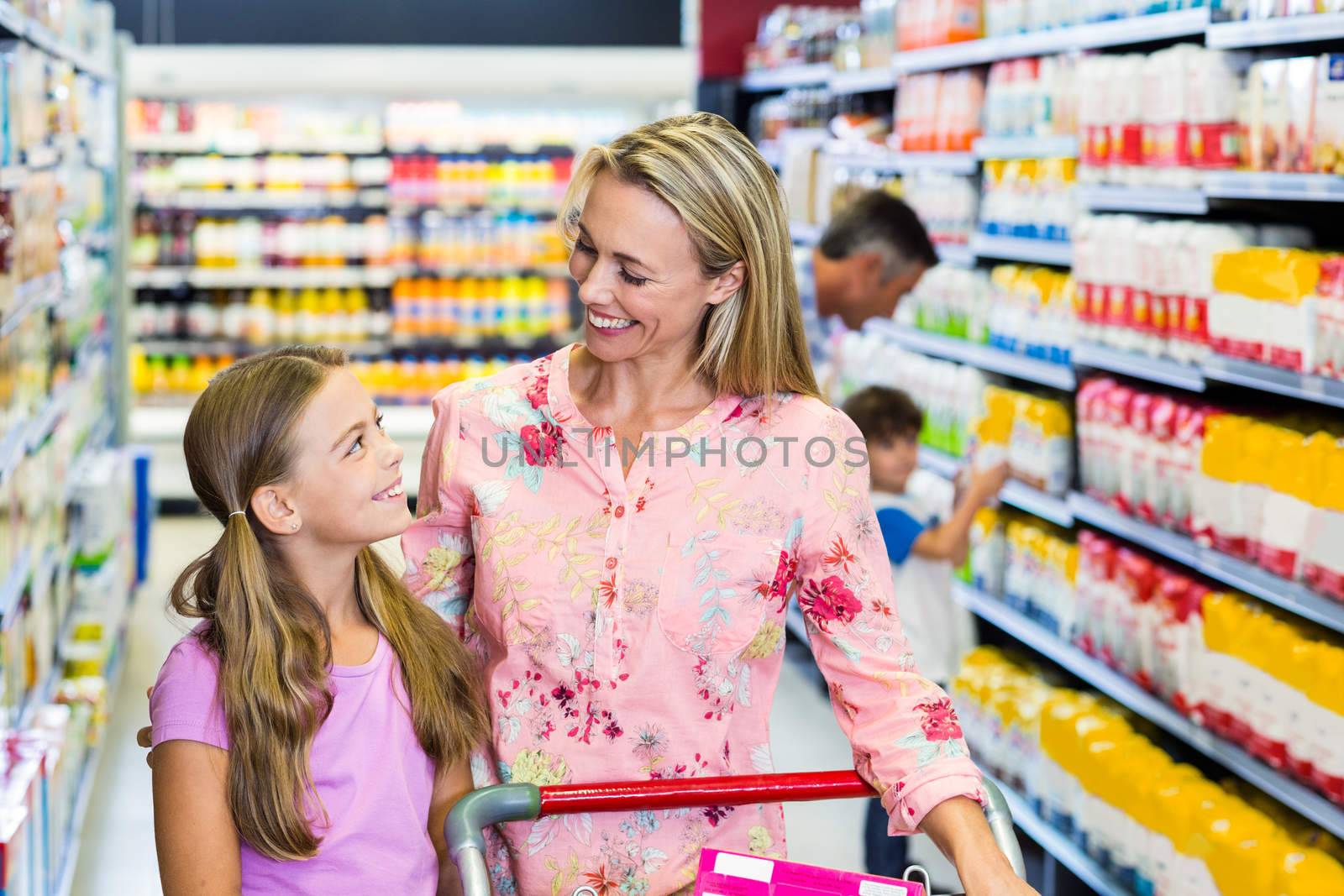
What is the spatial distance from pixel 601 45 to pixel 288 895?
7.30 meters

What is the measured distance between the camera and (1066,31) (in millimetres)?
3980

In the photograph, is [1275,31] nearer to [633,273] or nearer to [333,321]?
[633,273]

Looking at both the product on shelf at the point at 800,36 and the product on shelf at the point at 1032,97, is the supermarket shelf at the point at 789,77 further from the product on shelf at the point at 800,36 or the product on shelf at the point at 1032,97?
the product on shelf at the point at 1032,97

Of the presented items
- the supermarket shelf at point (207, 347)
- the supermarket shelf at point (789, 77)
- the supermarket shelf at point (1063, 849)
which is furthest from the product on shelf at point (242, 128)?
the supermarket shelf at point (1063, 849)

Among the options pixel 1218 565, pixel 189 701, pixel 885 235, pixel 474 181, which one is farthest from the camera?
pixel 474 181

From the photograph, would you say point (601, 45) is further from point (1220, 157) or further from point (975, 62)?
point (1220, 157)

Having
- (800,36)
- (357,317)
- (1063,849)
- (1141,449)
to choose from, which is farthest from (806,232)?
(357,317)

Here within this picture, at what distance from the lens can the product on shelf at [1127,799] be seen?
2.95m

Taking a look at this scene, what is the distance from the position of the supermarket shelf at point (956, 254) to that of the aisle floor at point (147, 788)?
1.59 meters

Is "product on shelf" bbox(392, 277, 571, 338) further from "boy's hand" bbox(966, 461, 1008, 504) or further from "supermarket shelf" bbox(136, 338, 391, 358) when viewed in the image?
"boy's hand" bbox(966, 461, 1008, 504)

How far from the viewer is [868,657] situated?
5.98ft

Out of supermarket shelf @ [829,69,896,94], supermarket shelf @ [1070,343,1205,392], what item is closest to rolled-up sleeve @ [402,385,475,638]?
supermarket shelf @ [1070,343,1205,392]

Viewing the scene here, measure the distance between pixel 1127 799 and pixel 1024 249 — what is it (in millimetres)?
1591

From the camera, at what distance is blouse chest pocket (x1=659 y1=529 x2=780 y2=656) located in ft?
6.04
